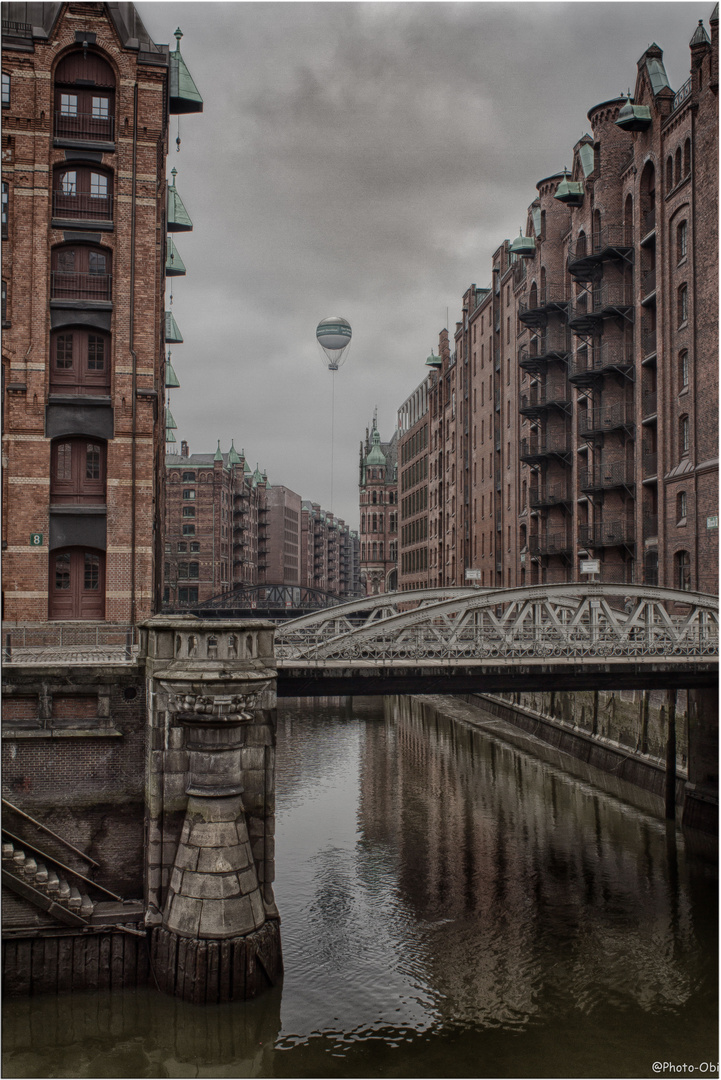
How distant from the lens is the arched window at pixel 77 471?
85.7ft

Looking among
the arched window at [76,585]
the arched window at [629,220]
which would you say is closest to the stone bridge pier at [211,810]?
the arched window at [76,585]

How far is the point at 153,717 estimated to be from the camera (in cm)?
1708

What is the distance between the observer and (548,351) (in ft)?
152

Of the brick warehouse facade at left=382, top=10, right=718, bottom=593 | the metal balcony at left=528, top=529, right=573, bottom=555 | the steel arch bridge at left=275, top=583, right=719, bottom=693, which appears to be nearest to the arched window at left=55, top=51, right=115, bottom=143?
the steel arch bridge at left=275, top=583, right=719, bottom=693

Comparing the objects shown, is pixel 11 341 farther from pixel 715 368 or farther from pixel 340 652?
pixel 715 368

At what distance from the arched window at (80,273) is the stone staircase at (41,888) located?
52.8ft

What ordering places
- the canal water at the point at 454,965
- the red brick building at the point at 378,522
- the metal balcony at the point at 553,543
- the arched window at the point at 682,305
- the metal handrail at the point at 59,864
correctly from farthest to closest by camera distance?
1. the red brick building at the point at 378,522
2. the metal balcony at the point at 553,543
3. the arched window at the point at 682,305
4. the metal handrail at the point at 59,864
5. the canal water at the point at 454,965

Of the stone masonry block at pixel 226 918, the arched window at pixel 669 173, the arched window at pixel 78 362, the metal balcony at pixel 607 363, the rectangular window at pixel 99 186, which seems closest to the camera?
the stone masonry block at pixel 226 918

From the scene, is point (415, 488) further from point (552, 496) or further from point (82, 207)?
point (82, 207)

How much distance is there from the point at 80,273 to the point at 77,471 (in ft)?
19.2

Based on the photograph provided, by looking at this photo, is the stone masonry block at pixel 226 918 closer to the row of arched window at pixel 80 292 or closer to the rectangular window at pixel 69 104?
the row of arched window at pixel 80 292

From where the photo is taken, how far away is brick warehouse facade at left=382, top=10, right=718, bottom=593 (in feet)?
104

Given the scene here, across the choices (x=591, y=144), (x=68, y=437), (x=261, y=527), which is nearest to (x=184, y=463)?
(x=261, y=527)

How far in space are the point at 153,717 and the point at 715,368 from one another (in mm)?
23503
